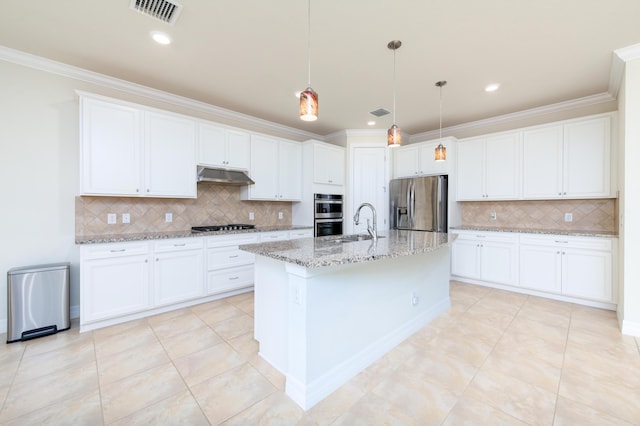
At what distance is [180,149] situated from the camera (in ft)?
10.8

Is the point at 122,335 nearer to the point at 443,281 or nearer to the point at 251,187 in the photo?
the point at 251,187

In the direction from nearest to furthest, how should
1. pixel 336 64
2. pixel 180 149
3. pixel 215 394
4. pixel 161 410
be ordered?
pixel 161 410
pixel 215 394
pixel 336 64
pixel 180 149

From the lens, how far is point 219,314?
9.73 feet

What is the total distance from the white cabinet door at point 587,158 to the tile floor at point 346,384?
1.62 m

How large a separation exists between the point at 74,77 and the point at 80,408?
Answer: 3125mm

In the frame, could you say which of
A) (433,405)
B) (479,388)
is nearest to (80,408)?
(433,405)

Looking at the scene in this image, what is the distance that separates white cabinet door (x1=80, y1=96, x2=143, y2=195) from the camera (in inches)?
105

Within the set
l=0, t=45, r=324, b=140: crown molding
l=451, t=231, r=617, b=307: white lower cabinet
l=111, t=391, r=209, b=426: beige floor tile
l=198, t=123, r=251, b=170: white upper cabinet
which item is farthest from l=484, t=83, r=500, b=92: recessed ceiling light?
l=111, t=391, r=209, b=426: beige floor tile

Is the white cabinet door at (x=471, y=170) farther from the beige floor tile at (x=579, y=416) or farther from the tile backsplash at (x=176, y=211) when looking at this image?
the beige floor tile at (x=579, y=416)

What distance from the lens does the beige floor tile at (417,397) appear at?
4.99 ft

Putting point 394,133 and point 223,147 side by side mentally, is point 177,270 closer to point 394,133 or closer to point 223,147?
point 223,147

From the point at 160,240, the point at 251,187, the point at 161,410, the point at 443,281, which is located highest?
the point at 251,187

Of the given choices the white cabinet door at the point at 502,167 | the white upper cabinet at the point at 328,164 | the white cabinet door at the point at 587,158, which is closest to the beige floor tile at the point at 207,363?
the white upper cabinet at the point at 328,164

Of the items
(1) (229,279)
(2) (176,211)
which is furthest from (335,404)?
(2) (176,211)
